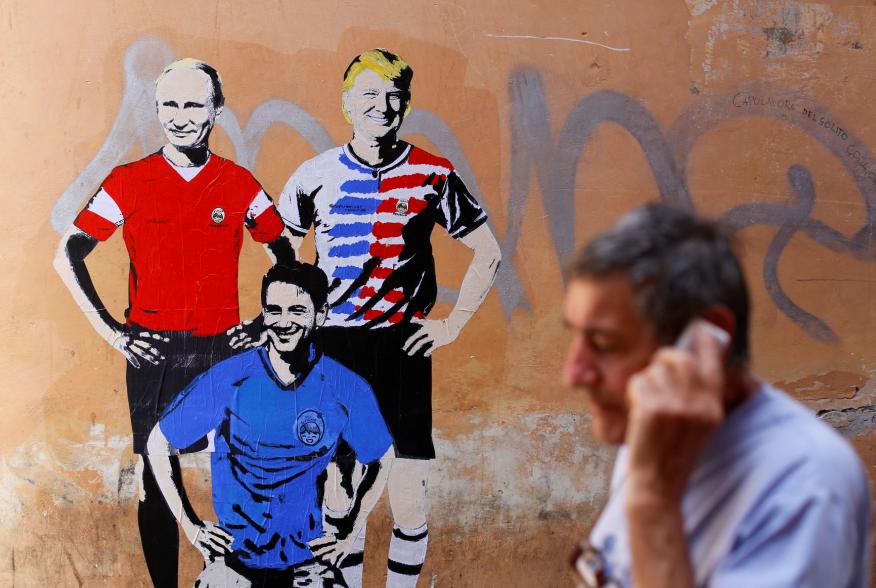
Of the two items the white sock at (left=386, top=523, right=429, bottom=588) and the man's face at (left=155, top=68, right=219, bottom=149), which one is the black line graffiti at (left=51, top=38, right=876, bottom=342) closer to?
the man's face at (left=155, top=68, right=219, bottom=149)

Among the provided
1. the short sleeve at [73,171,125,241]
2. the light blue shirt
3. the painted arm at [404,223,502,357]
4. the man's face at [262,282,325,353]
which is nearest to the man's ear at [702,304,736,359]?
the light blue shirt

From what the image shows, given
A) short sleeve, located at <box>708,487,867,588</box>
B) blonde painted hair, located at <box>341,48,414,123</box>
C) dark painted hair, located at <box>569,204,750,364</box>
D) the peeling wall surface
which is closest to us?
short sleeve, located at <box>708,487,867,588</box>

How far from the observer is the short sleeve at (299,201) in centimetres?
392

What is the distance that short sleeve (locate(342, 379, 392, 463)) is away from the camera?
3.98 m

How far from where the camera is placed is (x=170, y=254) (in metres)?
3.87

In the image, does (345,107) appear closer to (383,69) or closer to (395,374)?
(383,69)

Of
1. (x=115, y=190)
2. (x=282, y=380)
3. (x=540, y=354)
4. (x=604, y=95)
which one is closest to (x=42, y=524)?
(x=282, y=380)

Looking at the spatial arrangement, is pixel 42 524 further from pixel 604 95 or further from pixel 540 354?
pixel 604 95

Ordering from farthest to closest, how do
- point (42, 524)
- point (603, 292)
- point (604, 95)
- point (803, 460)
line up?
point (604, 95) < point (42, 524) < point (603, 292) < point (803, 460)

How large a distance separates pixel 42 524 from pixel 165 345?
0.96m

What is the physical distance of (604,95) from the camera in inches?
160

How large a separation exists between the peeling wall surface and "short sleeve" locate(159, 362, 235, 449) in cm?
12

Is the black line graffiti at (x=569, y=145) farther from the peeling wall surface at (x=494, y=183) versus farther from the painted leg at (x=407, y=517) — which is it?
the painted leg at (x=407, y=517)

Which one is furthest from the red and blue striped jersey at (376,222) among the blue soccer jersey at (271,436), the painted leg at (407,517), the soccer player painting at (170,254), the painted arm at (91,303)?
the painted arm at (91,303)
